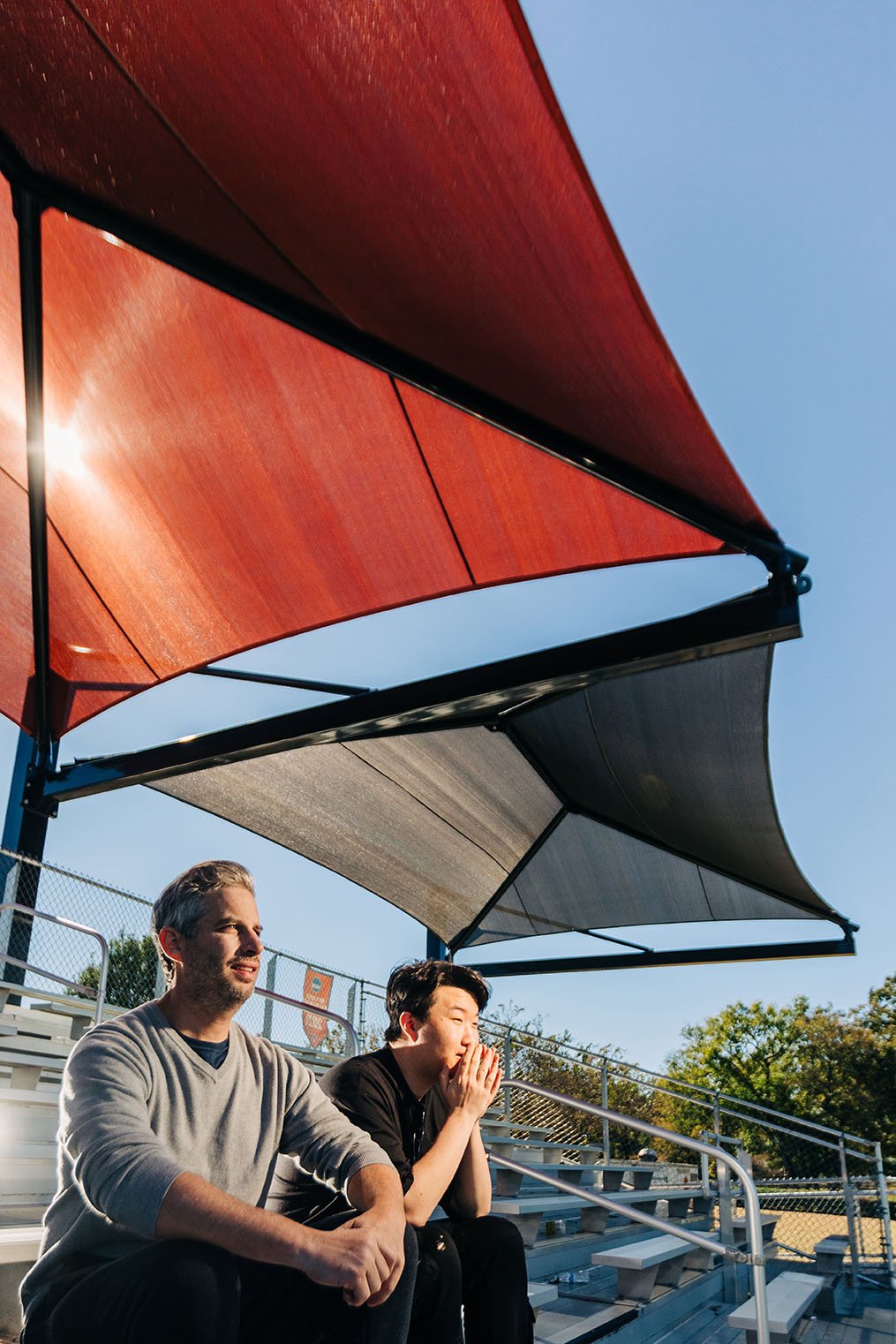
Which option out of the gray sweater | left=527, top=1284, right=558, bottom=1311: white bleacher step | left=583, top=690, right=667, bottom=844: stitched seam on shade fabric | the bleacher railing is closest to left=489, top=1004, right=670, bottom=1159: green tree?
the bleacher railing

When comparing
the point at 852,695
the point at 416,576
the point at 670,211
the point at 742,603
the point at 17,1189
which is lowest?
the point at 17,1189

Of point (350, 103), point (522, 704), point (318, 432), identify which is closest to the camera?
point (350, 103)

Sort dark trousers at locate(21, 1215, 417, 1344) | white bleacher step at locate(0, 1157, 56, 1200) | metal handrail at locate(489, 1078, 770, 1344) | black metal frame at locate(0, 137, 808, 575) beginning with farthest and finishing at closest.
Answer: black metal frame at locate(0, 137, 808, 575)
white bleacher step at locate(0, 1157, 56, 1200)
metal handrail at locate(489, 1078, 770, 1344)
dark trousers at locate(21, 1215, 417, 1344)

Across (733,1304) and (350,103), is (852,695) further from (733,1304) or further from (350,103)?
(350,103)

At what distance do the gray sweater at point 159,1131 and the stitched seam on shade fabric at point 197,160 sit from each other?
322cm

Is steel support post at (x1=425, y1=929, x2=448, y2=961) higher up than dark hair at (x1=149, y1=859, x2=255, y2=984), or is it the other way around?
steel support post at (x1=425, y1=929, x2=448, y2=961)

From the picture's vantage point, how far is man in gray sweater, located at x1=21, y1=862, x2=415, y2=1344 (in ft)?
4.80

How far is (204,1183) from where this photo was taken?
1517 millimetres

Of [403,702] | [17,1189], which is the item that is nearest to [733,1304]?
[403,702]

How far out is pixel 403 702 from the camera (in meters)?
6.57

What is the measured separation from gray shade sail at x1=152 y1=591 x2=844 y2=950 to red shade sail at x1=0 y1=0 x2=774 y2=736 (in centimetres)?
130

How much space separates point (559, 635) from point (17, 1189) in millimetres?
3956

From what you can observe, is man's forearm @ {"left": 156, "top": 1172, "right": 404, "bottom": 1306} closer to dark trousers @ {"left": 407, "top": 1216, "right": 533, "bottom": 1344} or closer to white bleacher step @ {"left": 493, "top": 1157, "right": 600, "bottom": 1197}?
dark trousers @ {"left": 407, "top": 1216, "right": 533, "bottom": 1344}

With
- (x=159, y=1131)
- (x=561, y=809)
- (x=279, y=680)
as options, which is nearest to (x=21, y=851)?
(x=279, y=680)
